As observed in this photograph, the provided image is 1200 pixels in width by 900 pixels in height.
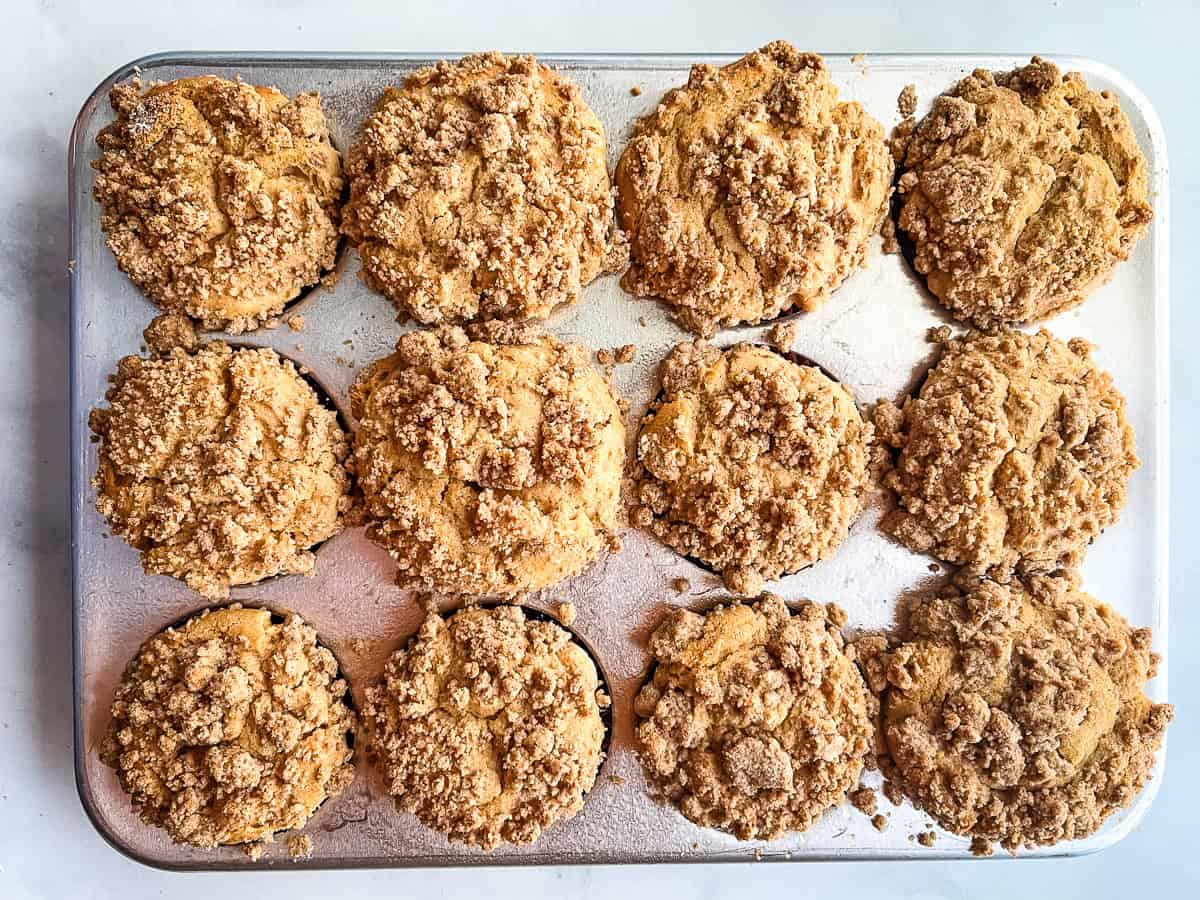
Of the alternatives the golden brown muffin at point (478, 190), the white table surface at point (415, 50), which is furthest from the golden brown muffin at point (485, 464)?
the white table surface at point (415, 50)

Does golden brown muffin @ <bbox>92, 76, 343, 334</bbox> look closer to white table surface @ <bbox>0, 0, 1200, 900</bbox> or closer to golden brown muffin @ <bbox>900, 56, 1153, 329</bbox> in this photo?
white table surface @ <bbox>0, 0, 1200, 900</bbox>

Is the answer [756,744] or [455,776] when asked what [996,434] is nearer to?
[756,744]

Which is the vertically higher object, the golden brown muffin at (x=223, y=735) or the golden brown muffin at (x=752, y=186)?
the golden brown muffin at (x=752, y=186)

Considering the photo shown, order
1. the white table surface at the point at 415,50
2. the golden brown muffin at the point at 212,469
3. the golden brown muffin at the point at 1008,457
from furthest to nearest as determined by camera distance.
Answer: the white table surface at the point at 415,50 → the golden brown muffin at the point at 1008,457 → the golden brown muffin at the point at 212,469

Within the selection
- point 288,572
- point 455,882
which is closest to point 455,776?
point 288,572

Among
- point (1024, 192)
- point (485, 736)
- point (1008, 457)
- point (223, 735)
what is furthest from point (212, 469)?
point (1024, 192)

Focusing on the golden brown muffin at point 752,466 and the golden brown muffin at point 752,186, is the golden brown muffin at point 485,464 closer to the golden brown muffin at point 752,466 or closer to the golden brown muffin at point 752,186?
the golden brown muffin at point 752,466

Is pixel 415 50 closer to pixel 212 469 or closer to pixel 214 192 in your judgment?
pixel 214 192
